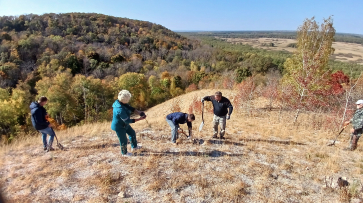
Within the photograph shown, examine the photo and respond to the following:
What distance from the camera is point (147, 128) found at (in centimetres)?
812

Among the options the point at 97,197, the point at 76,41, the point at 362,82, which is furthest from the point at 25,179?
the point at 76,41

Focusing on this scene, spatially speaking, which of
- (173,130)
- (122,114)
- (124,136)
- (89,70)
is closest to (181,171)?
(173,130)

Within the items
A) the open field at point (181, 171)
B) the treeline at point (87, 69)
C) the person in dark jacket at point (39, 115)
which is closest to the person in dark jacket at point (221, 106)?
the open field at point (181, 171)

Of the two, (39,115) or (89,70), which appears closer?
(39,115)

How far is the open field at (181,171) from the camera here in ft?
13.3

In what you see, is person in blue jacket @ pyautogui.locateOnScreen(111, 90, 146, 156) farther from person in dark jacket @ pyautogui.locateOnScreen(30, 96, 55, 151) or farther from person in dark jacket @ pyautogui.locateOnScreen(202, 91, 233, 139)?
person in dark jacket @ pyautogui.locateOnScreen(202, 91, 233, 139)

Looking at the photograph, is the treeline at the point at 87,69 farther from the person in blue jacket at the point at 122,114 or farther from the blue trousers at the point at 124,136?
the person in blue jacket at the point at 122,114

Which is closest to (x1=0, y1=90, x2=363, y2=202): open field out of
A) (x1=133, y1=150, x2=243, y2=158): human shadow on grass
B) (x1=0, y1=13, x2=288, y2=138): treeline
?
(x1=133, y1=150, x2=243, y2=158): human shadow on grass

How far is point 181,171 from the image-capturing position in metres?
4.85

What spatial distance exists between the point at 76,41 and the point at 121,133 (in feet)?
223

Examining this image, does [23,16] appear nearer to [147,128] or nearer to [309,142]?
[147,128]

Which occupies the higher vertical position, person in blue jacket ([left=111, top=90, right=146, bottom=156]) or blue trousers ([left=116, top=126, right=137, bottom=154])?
person in blue jacket ([left=111, top=90, right=146, bottom=156])

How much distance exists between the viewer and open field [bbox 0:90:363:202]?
13.3ft

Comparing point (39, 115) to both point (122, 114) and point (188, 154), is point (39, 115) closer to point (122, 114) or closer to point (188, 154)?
point (122, 114)
